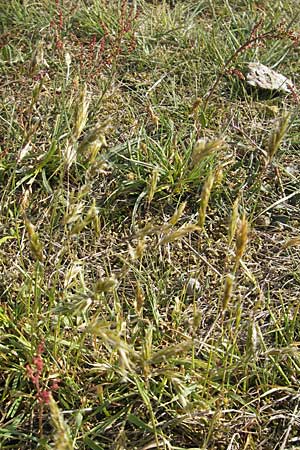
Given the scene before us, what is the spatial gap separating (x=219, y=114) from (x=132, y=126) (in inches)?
15.4

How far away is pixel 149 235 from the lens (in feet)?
7.40

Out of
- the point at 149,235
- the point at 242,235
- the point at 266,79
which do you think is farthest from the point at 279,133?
the point at 266,79

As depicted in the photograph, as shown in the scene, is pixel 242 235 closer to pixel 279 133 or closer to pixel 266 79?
pixel 279 133

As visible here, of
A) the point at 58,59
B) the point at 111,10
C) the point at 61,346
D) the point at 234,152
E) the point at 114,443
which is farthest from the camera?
the point at 111,10

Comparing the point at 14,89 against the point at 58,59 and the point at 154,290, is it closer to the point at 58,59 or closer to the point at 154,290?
the point at 58,59

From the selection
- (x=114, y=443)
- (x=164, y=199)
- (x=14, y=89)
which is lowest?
(x=114, y=443)

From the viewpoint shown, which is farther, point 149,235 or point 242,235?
point 149,235

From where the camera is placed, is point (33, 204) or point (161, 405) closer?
point (161, 405)

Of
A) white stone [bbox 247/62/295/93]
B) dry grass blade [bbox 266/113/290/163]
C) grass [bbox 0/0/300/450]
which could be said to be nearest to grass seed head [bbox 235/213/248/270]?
grass [bbox 0/0/300/450]

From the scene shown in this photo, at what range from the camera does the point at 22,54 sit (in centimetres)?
289

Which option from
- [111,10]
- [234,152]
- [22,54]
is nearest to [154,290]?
[234,152]

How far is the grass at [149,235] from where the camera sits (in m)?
1.70

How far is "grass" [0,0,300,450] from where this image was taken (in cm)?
170

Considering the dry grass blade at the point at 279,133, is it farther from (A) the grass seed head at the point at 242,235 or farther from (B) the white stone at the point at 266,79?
(B) the white stone at the point at 266,79
